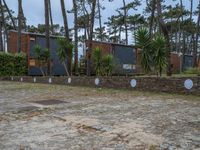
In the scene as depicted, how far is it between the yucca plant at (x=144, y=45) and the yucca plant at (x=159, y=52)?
0.59 feet

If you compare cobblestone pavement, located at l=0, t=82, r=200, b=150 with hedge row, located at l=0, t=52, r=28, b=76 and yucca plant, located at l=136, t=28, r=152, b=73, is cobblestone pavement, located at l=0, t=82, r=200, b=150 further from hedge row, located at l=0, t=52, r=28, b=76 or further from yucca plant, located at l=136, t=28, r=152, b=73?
hedge row, located at l=0, t=52, r=28, b=76

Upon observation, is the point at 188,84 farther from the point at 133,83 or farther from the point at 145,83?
the point at 133,83

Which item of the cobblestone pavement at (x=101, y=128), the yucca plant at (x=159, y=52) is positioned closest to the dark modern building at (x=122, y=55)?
the yucca plant at (x=159, y=52)

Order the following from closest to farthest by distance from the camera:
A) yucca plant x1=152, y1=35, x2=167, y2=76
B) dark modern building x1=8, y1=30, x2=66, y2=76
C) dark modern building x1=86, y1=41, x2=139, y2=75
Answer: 1. yucca plant x1=152, y1=35, x2=167, y2=76
2. dark modern building x1=8, y1=30, x2=66, y2=76
3. dark modern building x1=86, y1=41, x2=139, y2=75

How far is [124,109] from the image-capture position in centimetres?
494

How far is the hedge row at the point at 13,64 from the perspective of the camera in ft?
59.1

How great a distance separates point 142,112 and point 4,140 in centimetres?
223

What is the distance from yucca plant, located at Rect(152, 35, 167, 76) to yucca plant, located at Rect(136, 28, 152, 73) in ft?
0.59

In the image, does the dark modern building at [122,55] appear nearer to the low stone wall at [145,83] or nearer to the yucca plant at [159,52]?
the low stone wall at [145,83]

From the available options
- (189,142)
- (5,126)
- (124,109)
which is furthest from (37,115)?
(189,142)

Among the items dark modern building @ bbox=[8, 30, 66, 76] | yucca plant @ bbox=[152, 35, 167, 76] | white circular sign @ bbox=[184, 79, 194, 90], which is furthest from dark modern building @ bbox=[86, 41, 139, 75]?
white circular sign @ bbox=[184, 79, 194, 90]

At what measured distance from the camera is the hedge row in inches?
709

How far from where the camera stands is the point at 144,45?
9.71 m


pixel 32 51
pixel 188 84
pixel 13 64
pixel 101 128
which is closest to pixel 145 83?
pixel 188 84
